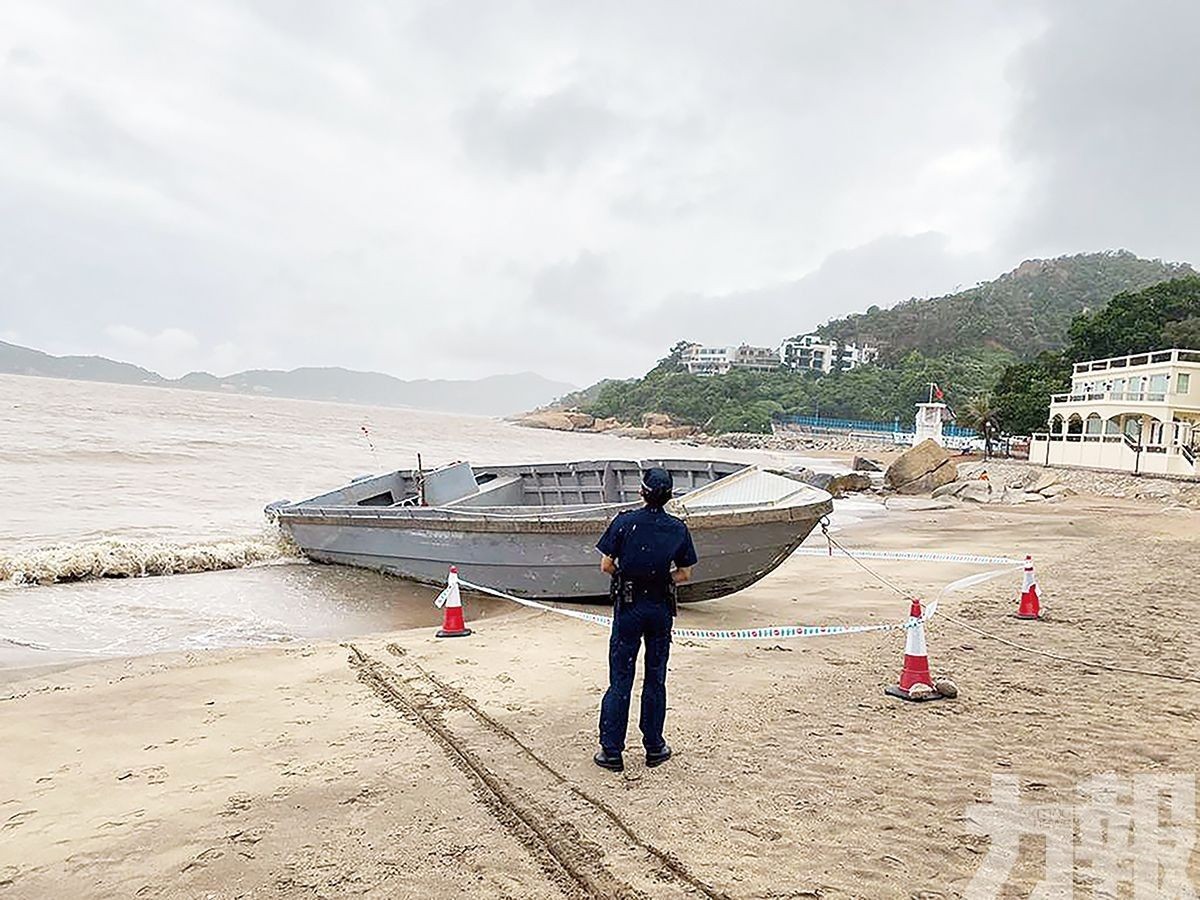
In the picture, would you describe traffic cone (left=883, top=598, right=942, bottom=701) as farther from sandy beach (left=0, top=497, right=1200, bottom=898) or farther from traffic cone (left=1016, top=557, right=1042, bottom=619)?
traffic cone (left=1016, top=557, right=1042, bottom=619)

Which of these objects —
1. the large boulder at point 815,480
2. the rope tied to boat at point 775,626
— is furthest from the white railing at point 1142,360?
the rope tied to boat at point 775,626

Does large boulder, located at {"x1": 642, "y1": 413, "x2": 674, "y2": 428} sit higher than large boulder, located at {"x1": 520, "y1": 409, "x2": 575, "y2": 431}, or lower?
higher

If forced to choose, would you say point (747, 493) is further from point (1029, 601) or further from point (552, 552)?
point (1029, 601)

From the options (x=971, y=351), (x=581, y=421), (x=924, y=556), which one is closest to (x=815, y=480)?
(x=924, y=556)

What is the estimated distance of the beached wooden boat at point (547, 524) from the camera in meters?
8.48

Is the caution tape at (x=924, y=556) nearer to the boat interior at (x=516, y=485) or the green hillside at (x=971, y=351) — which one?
the boat interior at (x=516, y=485)

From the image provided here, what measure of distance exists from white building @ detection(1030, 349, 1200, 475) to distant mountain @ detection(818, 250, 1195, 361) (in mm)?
81326

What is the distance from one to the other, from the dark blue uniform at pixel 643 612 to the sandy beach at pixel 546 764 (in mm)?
274

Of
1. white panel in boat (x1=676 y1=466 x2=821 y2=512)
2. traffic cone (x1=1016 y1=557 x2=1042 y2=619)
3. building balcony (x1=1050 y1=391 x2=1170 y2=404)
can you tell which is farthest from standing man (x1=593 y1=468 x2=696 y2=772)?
building balcony (x1=1050 y1=391 x2=1170 y2=404)

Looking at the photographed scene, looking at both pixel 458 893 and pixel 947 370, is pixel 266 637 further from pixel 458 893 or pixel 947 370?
pixel 947 370

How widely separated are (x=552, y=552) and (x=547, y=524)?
404 mm

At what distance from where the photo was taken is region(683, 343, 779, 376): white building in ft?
490

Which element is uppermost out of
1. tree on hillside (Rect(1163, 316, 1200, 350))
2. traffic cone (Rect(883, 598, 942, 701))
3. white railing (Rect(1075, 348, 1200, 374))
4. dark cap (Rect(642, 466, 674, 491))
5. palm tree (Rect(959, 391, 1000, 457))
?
tree on hillside (Rect(1163, 316, 1200, 350))

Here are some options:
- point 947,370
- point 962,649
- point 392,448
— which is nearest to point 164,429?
point 392,448
